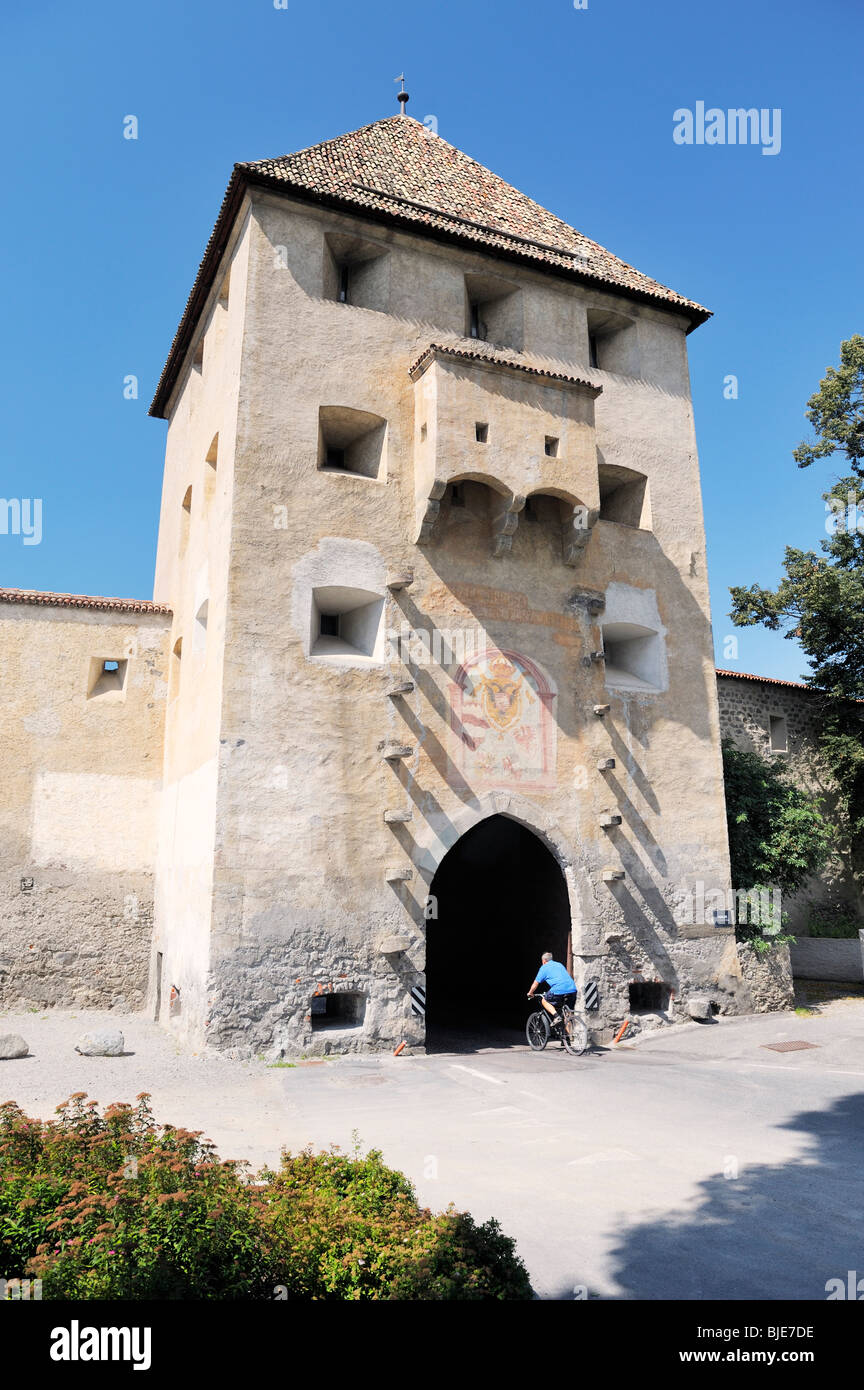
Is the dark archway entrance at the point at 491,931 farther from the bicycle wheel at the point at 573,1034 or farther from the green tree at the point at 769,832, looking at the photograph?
the green tree at the point at 769,832

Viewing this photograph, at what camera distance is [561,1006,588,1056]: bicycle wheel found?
12969mm

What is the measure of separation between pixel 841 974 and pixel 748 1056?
319 inches

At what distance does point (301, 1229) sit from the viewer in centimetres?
469

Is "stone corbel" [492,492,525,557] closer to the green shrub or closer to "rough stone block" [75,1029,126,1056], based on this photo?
"rough stone block" [75,1029,126,1056]

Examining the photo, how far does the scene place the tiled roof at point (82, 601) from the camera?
55.9 ft

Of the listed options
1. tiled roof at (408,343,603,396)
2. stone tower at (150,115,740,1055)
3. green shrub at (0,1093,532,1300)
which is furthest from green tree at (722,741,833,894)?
green shrub at (0,1093,532,1300)

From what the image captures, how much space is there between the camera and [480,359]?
14438mm

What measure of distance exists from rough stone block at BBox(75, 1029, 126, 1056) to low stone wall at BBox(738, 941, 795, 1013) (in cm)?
1002

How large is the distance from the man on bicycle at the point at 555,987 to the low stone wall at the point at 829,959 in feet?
28.6

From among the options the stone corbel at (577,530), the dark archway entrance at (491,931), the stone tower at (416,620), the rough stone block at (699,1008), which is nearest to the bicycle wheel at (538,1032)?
the dark archway entrance at (491,931)

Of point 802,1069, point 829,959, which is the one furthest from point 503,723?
point 829,959

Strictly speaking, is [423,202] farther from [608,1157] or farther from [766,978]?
[608,1157]

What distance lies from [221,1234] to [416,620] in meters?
10.5
